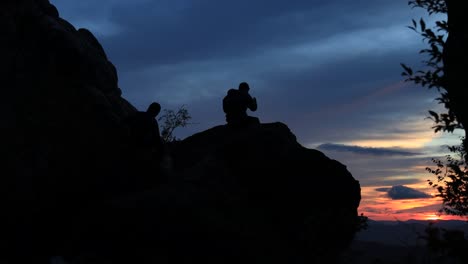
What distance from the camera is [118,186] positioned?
76.5 feet

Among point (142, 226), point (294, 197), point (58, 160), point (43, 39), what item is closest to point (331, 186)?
point (294, 197)

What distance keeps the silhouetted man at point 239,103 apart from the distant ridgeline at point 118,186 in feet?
2.64

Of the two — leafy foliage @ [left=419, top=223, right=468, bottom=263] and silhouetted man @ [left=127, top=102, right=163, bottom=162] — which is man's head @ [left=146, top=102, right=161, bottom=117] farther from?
leafy foliage @ [left=419, top=223, right=468, bottom=263]

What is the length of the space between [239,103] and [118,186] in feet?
20.6

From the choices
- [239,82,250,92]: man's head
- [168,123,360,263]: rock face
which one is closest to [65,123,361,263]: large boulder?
[168,123,360,263]: rock face

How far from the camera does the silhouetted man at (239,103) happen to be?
79.9ft

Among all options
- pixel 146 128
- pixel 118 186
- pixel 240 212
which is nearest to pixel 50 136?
pixel 118 186

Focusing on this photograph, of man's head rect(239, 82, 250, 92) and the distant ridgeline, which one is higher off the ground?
man's head rect(239, 82, 250, 92)

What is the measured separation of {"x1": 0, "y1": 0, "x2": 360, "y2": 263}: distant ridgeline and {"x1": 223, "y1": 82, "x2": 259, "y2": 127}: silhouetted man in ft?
2.64

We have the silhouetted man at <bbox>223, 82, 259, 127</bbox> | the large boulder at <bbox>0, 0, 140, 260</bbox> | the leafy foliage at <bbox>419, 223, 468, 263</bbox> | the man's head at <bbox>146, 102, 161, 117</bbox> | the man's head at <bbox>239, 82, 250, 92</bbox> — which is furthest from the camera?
the man's head at <bbox>239, 82, 250, 92</bbox>

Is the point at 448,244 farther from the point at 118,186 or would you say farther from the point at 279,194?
the point at 118,186

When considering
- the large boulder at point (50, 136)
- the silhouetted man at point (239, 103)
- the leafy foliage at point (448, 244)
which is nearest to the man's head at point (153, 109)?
the large boulder at point (50, 136)

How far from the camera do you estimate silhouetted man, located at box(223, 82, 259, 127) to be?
24.4 meters

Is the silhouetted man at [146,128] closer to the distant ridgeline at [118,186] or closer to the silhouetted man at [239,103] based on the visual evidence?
the distant ridgeline at [118,186]
